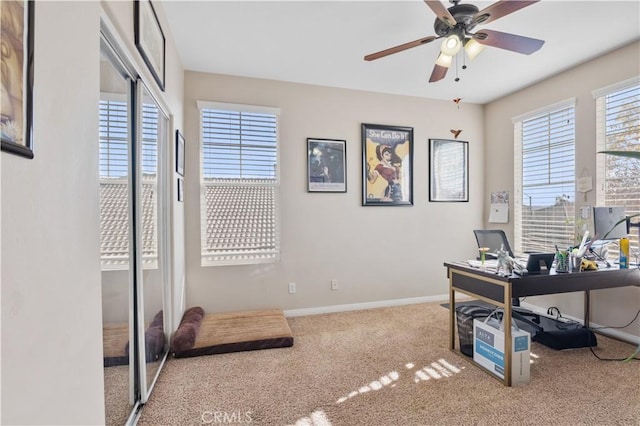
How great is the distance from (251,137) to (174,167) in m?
1.04

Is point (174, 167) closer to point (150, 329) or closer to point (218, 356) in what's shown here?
point (150, 329)

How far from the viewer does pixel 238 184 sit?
11.2 ft

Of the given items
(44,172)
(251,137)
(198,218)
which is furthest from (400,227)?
(44,172)

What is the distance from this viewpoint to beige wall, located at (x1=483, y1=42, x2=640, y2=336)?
2.82 m

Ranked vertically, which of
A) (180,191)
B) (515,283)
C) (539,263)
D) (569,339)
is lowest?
(569,339)

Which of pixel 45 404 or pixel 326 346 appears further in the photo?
pixel 326 346

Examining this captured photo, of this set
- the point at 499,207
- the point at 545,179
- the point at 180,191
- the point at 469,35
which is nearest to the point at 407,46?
the point at 469,35

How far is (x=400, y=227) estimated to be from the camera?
13.1 ft

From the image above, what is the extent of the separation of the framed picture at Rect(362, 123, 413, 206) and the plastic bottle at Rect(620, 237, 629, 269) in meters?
2.04

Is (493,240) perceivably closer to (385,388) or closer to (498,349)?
(498,349)

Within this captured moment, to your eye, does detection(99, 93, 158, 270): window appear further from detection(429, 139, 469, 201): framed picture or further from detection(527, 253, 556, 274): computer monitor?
detection(429, 139, 469, 201): framed picture

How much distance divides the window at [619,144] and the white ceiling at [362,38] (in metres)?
0.45

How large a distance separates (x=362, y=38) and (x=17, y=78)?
→ 258 centimetres

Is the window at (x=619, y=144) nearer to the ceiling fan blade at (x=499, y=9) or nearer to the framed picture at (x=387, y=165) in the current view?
the framed picture at (x=387, y=165)
